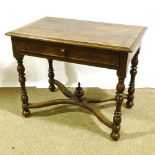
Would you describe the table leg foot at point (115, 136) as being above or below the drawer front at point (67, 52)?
below

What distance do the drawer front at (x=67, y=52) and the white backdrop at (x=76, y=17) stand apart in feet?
1.63

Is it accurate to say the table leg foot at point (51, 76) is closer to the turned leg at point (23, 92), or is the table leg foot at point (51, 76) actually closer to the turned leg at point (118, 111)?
the turned leg at point (23, 92)

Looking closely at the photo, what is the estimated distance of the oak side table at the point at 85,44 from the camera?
1.18 metres

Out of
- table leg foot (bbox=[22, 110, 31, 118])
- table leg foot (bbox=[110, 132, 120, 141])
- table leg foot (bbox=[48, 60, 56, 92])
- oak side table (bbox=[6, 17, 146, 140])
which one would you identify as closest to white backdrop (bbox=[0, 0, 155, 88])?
table leg foot (bbox=[48, 60, 56, 92])

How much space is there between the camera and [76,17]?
1769mm

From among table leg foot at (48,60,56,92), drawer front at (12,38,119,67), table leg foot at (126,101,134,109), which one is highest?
drawer front at (12,38,119,67)

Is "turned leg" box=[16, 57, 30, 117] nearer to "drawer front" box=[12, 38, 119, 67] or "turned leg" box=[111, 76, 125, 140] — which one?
"drawer front" box=[12, 38, 119, 67]

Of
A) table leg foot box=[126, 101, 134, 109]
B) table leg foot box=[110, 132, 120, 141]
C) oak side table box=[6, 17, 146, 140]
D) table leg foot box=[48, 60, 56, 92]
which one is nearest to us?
oak side table box=[6, 17, 146, 140]

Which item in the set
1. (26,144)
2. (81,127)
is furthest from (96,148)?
(26,144)

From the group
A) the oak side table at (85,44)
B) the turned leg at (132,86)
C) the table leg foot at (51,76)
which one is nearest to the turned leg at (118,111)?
the oak side table at (85,44)

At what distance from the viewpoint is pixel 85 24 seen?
1.47 m

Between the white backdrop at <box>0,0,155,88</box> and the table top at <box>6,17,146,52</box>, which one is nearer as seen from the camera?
the table top at <box>6,17,146,52</box>

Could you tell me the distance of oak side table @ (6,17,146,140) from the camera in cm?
118

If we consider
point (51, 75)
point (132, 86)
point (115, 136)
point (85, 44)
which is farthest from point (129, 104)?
point (85, 44)
